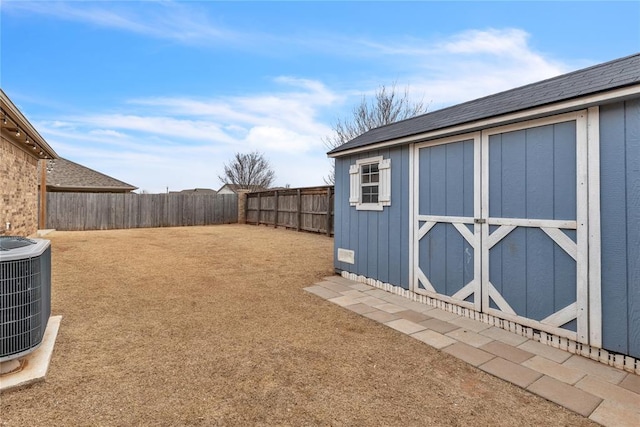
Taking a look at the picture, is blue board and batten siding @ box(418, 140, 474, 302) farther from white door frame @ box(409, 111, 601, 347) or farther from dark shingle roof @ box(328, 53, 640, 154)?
dark shingle roof @ box(328, 53, 640, 154)

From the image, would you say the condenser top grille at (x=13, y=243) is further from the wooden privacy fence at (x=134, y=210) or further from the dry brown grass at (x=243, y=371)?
Result: the wooden privacy fence at (x=134, y=210)

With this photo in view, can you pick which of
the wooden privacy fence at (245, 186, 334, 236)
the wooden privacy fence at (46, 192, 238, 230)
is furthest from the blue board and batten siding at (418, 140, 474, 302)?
the wooden privacy fence at (46, 192, 238, 230)

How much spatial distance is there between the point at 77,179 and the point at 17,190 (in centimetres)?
1153

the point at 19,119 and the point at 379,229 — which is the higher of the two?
the point at 19,119

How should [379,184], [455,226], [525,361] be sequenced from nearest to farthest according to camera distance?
[525,361] → [455,226] → [379,184]

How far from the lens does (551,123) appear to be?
2.85 meters

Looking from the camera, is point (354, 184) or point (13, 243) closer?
point (13, 243)

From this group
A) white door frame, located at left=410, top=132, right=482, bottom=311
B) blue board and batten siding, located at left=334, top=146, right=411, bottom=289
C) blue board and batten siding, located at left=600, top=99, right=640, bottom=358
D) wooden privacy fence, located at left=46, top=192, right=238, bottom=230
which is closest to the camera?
blue board and batten siding, located at left=600, top=99, right=640, bottom=358

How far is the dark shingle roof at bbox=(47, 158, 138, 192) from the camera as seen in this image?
56.0 feet

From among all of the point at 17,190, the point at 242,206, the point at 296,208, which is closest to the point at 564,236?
the point at 296,208

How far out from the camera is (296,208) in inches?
516

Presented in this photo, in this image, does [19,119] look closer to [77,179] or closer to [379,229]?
[379,229]

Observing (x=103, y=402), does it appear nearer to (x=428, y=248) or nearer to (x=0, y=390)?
(x=0, y=390)

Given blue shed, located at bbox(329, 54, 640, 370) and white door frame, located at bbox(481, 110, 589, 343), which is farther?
white door frame, located at bbox(481, 110, 589, 343)
